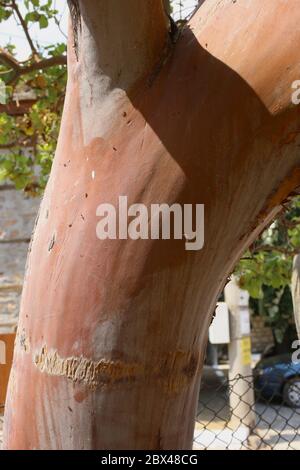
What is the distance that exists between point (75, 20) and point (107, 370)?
72 centimetres

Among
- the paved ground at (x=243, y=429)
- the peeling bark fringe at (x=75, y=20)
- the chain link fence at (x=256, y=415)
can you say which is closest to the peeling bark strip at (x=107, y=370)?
the peeling bark fringe at (x=75, y=20)

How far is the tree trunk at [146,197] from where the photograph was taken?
4.18ft

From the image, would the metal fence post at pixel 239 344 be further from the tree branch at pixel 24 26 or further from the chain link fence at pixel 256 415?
the tree branch at pixel 24 26

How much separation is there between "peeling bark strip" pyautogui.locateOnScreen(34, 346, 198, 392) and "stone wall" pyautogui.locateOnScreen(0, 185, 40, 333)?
5.58 m

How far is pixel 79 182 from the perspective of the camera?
1.34 metres

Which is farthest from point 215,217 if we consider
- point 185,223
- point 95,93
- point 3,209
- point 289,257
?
point 3,209

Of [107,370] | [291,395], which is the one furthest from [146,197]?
[291,395]

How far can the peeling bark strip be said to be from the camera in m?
1.27

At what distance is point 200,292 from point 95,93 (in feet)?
1.53

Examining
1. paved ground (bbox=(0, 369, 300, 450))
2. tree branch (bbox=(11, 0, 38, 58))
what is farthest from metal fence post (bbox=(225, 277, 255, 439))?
tree branch (bbox=(11, 0, 38, 58))

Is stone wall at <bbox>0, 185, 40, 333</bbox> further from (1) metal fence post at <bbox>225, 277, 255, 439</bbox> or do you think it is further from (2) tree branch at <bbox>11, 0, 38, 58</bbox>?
(1) metal fence post at <bbox>225, 277, 255, 439</bbox>

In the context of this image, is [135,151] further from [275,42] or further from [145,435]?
[145,435]

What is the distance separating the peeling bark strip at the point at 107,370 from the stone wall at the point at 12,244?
18.3 ft

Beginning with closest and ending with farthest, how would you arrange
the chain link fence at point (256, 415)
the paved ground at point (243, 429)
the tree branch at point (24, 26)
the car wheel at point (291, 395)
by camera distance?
the tree branch at point (24, 26) → the paved ground at point (243, 429) → the chain link fence at point (256, 415) → the car wheel at point (291, 395)
